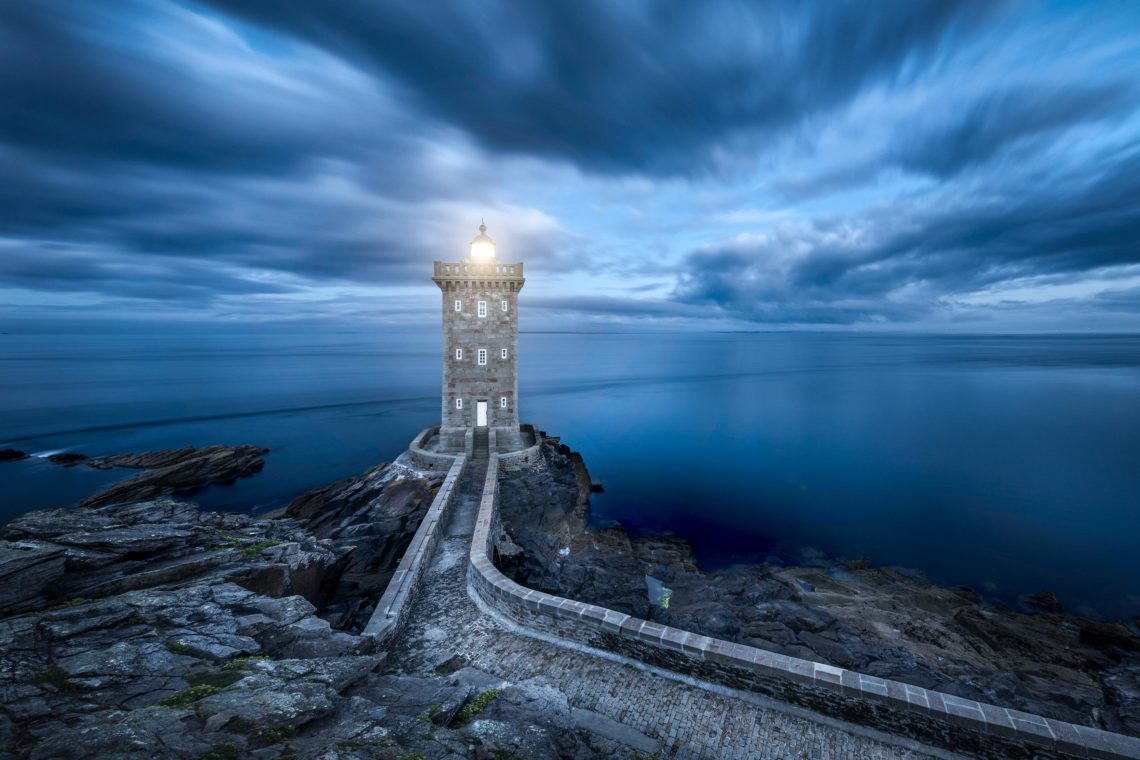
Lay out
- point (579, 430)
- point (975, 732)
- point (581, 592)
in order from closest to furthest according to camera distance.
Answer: point (975, 732), point (581, 592), point (579, 430)

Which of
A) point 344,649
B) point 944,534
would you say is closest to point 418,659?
point 344,649

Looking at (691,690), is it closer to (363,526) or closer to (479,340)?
(363,526)

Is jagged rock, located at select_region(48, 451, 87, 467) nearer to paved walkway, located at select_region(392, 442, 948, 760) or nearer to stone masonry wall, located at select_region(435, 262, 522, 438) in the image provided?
stone masonry wall, located at select_region(435, 262, 522, 438)

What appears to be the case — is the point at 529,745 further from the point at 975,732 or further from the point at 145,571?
the point at 145,571

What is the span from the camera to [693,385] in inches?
3260

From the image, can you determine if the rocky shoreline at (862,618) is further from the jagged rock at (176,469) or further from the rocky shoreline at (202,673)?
the jagged rock at (176,469)

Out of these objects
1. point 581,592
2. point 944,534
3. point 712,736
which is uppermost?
point 712,736

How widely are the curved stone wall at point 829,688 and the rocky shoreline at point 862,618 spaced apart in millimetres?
3564

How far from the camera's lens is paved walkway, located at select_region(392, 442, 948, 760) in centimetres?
735

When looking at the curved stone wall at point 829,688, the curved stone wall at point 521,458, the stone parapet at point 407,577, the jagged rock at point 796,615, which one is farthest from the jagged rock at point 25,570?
the jagged rock at point 796,615

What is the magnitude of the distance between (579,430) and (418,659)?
1538 inches

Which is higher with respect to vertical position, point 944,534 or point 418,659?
point 418,659

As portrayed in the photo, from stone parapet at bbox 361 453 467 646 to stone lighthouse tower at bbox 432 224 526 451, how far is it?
7.77 metres

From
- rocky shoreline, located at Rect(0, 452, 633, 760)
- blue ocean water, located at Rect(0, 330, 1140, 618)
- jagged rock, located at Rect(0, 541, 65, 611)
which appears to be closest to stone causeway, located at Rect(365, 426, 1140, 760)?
rocky shoreline, located at Rect(0, 452, 633, 760)
